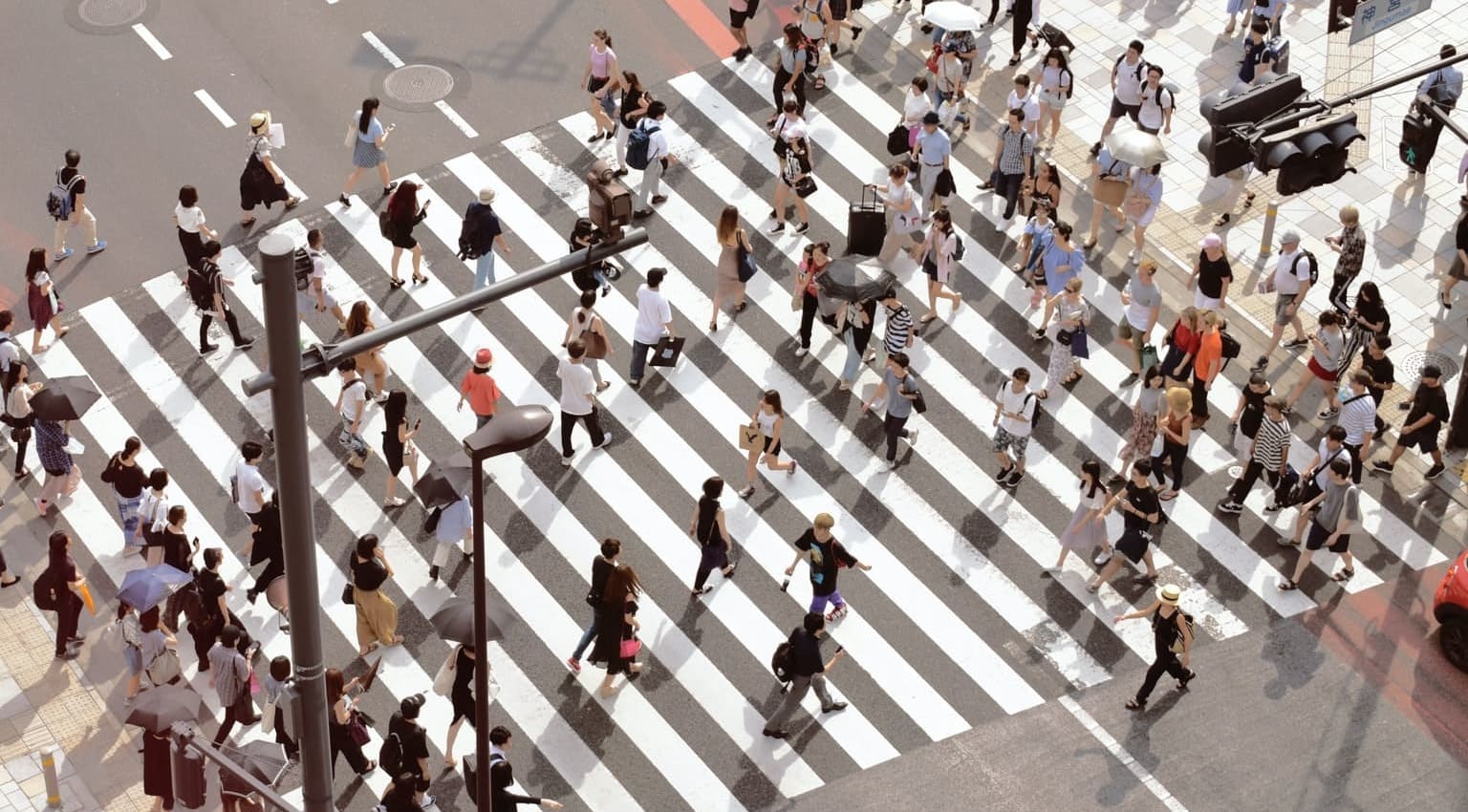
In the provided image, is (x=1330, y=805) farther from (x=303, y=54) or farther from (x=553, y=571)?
(x=303, y=54)

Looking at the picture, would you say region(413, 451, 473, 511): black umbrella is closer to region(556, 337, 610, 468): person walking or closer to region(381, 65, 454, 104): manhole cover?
region(556, 337, 610, 468): person walking

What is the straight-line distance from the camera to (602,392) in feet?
78.0

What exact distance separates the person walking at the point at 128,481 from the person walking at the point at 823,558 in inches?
265

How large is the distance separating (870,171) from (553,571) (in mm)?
7827

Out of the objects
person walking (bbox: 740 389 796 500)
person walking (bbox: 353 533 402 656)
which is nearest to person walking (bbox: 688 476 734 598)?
person walking (bbox: 740 389 796 500)

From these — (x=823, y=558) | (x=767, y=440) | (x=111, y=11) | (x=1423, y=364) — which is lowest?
(x=1423, y=364)

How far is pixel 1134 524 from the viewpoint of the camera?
2103 centimetres

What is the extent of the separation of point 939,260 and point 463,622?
808cm

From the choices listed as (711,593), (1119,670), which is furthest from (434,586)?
(1119,670)

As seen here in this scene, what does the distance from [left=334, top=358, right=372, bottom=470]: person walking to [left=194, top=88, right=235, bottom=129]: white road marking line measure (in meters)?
5.68

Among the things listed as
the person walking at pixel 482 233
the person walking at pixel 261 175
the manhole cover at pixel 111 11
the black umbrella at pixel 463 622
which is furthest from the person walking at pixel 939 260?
the manhole cover at pixel 111 11

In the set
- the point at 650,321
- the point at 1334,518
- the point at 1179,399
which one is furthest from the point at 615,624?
the point at 1334,518

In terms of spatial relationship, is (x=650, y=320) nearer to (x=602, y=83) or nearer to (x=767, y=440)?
(x=767, y=440)

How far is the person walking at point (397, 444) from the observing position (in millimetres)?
21531
